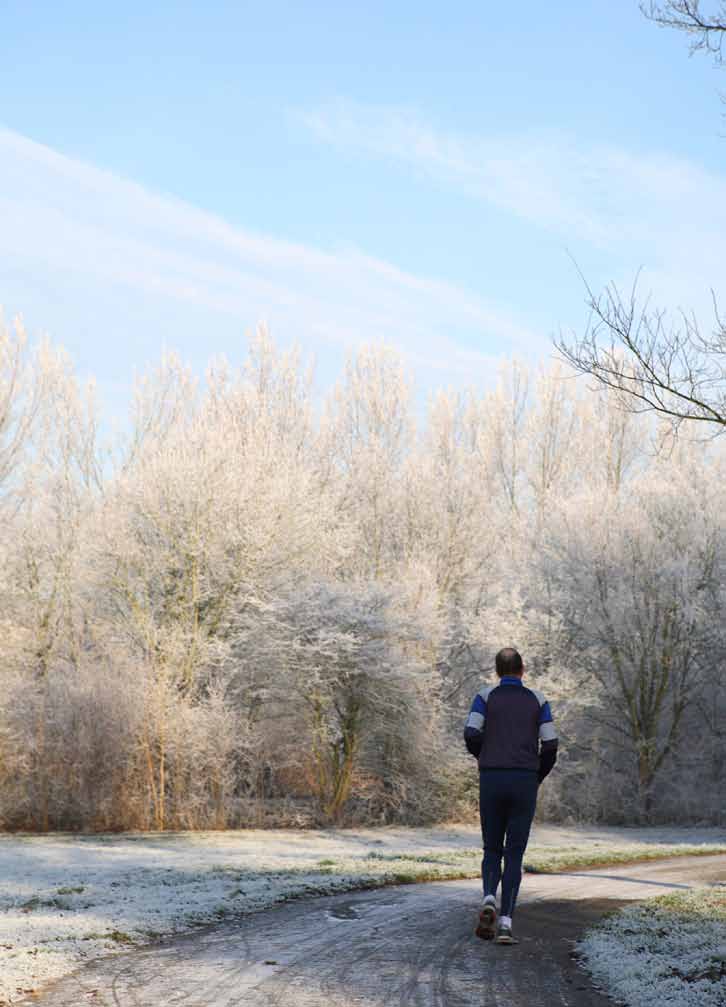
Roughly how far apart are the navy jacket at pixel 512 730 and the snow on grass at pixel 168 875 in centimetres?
281

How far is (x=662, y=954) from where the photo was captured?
24.4 ft

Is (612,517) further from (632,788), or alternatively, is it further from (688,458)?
(632,788)

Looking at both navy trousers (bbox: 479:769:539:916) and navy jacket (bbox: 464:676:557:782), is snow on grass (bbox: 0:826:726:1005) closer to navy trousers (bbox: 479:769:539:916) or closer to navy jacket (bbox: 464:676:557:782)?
navy trousers (bbox: 479:769:539:916)

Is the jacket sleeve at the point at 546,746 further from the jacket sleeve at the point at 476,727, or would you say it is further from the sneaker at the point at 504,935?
the sneaker at the point at 504,935

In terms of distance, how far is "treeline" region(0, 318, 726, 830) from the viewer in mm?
25031

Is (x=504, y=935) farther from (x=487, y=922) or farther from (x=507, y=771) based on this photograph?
(x=507, y=771)

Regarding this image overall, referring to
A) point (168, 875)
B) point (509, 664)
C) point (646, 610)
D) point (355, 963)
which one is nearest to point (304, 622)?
point (646, 610)

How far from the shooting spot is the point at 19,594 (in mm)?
34250

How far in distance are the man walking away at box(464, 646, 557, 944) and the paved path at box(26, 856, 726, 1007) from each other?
1.39ft

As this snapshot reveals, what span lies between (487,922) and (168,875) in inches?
224

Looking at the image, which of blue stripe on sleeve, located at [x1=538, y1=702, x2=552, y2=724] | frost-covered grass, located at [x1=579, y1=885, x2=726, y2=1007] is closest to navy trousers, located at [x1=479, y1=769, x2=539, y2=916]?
blue stripe on sleeve, located at [x1=538, y1=702, x2=552, y2=724]

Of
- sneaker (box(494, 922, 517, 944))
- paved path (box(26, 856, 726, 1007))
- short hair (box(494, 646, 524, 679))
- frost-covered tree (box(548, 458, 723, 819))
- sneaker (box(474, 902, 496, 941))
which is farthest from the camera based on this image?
frost-covered tree (box(548, 458, 723, 819))

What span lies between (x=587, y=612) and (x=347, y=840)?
12.6 m

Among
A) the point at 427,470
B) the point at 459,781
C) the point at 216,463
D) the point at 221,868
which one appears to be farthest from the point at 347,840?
the point at 427,470
